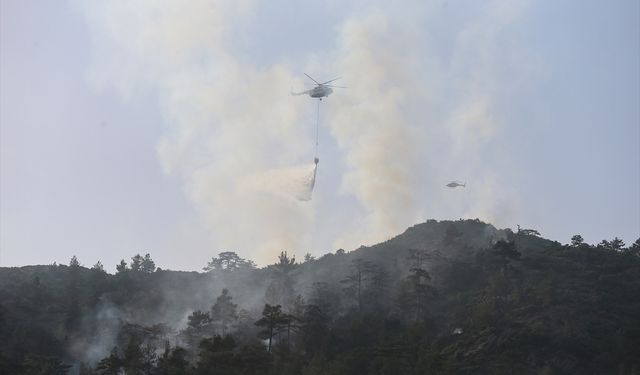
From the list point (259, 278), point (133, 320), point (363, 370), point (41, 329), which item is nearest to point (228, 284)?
point (259, 278)

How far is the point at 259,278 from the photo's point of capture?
500 ft

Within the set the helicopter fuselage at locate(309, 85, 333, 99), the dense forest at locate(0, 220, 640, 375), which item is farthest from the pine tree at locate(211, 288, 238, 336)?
the helicopter fuselage at locate(309, 85, 333, 99)

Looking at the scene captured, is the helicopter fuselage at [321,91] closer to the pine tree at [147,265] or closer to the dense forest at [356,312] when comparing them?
the dense forest at [356,312]

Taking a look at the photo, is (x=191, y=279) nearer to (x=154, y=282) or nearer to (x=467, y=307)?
(x=154, y=282)

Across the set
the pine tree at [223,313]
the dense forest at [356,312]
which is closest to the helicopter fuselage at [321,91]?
the dense forest at [356,312]

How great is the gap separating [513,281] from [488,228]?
4612cm

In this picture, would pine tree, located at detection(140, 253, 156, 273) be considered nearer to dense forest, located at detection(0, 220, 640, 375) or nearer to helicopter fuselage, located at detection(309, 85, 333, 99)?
dense forest, located at detection(0, 220, 640, 375)

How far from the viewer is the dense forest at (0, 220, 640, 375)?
7988cm

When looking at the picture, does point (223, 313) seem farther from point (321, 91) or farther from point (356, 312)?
point (321, 91)

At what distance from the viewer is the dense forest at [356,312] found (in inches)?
3145

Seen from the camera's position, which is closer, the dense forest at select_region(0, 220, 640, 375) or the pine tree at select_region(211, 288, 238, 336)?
the dense forest at select_region(0, 220, 640, 375)

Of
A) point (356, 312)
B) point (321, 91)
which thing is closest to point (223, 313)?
point (356, 312)

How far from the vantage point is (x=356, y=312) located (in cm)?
12381

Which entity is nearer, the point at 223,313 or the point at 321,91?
the point at 321,91
